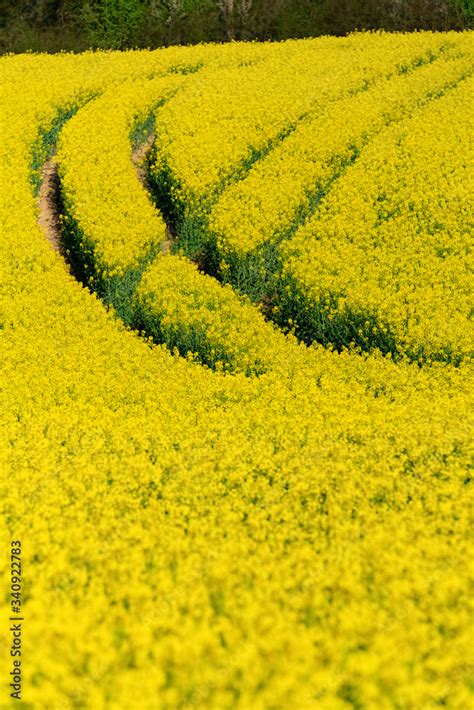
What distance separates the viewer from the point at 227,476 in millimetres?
7902

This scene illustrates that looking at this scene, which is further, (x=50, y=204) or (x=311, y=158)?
(x=50, y=204)

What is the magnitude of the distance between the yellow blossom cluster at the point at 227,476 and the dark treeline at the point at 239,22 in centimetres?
1621

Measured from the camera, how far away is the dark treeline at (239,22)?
31.8m

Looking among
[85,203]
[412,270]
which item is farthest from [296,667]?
[85,203]

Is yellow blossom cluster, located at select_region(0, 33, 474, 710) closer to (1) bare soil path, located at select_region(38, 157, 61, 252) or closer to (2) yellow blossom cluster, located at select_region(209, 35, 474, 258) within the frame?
(2) yellow blossom cluster, located at select_region(209, 35, 474, 258)

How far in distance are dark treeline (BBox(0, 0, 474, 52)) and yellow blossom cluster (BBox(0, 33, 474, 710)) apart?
16.2 meters

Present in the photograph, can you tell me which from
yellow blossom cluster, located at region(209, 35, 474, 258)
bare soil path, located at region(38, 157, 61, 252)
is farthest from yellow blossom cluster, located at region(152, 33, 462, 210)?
bare soil path, located at region(38, 157, 61, 252)

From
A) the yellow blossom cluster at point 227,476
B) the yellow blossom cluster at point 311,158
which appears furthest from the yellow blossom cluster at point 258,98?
the yellow blossom cluster at point 311,158

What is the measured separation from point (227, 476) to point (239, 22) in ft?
97.6

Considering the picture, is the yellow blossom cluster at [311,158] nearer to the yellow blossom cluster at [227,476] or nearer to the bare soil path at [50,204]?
the yellow blossom cluster at [227,476]

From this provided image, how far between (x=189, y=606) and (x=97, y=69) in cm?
2320

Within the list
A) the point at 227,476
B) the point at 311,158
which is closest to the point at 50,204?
the point at 311,158

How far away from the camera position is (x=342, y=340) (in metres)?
→ 12.5

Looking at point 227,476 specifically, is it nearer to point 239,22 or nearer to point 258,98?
point 258,98
